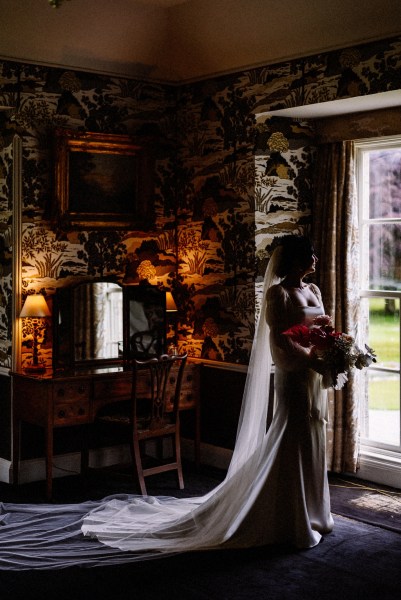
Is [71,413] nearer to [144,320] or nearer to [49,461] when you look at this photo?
[49,461]

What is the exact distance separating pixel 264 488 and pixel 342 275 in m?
1.98

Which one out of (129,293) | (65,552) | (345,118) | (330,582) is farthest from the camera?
(129,293)

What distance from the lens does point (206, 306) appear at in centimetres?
640

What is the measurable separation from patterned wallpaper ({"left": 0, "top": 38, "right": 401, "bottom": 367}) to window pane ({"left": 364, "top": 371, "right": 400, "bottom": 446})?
1.30 metres

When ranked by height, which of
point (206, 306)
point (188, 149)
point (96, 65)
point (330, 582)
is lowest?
point (330, 582)

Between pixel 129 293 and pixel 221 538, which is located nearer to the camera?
pixel 221 538

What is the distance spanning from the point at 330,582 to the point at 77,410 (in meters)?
2.16

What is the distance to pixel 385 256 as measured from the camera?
5918 mm

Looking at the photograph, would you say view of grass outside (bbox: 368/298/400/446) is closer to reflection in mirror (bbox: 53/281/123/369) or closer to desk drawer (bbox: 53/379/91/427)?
reflection in mirror (bbox: 53/281/123/369)

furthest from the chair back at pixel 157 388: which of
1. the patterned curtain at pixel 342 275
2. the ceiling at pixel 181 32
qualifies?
the ceiling at pixel 181 32

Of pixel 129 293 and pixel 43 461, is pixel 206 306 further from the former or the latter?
pixel 43 461

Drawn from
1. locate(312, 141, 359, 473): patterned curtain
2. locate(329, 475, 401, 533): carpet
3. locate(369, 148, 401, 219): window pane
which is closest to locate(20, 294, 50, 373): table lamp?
locate(312, 141, 359, 473): patterned curtain

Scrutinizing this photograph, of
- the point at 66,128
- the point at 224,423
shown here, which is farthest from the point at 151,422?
the point at 66,128

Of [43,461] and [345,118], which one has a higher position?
[345,118]
